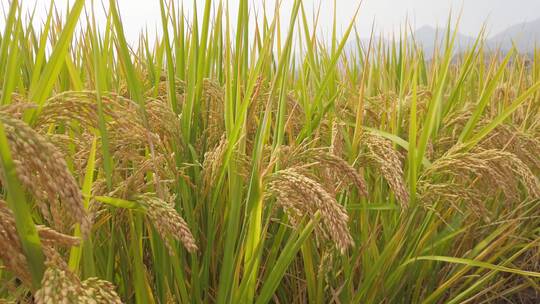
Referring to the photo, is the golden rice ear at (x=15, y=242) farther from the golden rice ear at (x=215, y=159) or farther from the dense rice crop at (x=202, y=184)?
the golden rice ear at (x=215, y=159)

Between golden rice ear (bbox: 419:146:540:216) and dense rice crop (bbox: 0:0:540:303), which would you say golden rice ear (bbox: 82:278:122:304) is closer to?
dense rice crop (bbox: 0:0:540:303)

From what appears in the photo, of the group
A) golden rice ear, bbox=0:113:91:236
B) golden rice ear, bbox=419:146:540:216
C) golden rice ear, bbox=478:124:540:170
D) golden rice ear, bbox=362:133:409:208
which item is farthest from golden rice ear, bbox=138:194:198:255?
golden rice ear, bbox=478:124:540:170

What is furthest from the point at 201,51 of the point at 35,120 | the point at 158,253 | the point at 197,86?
the point at 35,120

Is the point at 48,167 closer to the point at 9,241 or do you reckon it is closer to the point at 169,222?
the point at 9,241

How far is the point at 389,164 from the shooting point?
126 cm

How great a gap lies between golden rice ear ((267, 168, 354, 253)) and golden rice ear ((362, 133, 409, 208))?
265mm

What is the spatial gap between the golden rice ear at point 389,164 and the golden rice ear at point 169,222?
52cm

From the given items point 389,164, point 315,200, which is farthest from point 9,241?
point 389,164

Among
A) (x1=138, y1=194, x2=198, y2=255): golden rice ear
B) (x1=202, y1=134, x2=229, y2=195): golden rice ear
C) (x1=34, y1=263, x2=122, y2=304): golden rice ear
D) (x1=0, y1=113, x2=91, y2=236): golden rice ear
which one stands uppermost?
(x1=0, y1=113, x2=91, y2=236): golden rice ear

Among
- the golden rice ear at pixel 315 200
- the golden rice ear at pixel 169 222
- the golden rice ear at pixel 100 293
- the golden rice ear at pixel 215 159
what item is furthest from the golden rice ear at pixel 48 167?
the golden rice ear at pixel 215 159

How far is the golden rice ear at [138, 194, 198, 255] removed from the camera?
0.76 meters

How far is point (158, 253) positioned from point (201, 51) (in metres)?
0.63

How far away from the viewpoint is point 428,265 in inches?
71.3

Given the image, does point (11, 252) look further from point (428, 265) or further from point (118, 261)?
point (428, 265)
